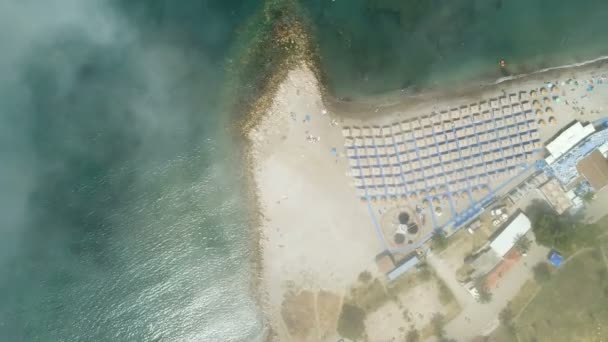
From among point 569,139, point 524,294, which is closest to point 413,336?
point 524,294

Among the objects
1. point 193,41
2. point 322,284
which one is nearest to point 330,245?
point 322,284

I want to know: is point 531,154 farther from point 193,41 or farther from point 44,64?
point 44,64

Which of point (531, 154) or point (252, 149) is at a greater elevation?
point (252, 149)

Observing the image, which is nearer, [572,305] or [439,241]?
[572,305]

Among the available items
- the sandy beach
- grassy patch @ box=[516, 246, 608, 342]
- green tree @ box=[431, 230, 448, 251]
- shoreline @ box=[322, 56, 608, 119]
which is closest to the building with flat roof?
the sandy beach

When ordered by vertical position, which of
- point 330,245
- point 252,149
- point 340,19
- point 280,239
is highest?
point 340,19

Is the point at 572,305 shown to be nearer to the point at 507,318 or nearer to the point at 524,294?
the point at 524,294

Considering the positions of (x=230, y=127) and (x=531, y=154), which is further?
(x=230, y=127)
